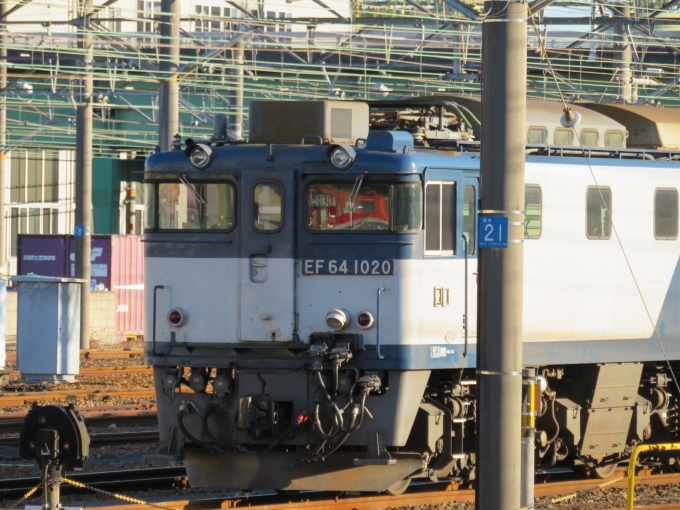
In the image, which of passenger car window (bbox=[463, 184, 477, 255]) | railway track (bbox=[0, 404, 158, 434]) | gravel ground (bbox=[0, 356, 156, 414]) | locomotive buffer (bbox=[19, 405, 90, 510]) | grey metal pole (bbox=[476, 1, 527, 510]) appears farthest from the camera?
gravel ground (bbox=[0, 356, 156, 414])

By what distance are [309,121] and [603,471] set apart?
5.27m

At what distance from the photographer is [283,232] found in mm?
10672

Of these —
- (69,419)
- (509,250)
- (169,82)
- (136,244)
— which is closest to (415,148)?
(509,250)

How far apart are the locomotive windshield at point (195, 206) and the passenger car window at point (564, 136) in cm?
379

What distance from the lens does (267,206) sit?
10.8 meters

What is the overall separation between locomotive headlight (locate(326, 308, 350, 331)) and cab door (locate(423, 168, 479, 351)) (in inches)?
31.0

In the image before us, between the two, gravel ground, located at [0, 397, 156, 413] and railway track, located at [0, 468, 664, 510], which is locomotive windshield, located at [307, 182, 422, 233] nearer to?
railway track, located at [0, 468, 664, 510]

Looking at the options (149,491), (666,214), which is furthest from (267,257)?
(666,214)

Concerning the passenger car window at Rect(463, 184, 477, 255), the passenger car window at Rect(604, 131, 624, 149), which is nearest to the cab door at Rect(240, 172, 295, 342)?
the passenger car window at Rect(463, 184, 477, 255)

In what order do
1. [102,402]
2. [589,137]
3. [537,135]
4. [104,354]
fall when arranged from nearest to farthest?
[537,135] → [589,137] → [102,402] → [104,354]

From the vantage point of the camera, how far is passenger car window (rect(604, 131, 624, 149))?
13.0 meters

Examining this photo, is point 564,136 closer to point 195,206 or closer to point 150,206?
point 195,206

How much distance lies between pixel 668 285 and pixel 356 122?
13.4 feet

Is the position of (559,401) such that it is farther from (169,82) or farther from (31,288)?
(31,288)
